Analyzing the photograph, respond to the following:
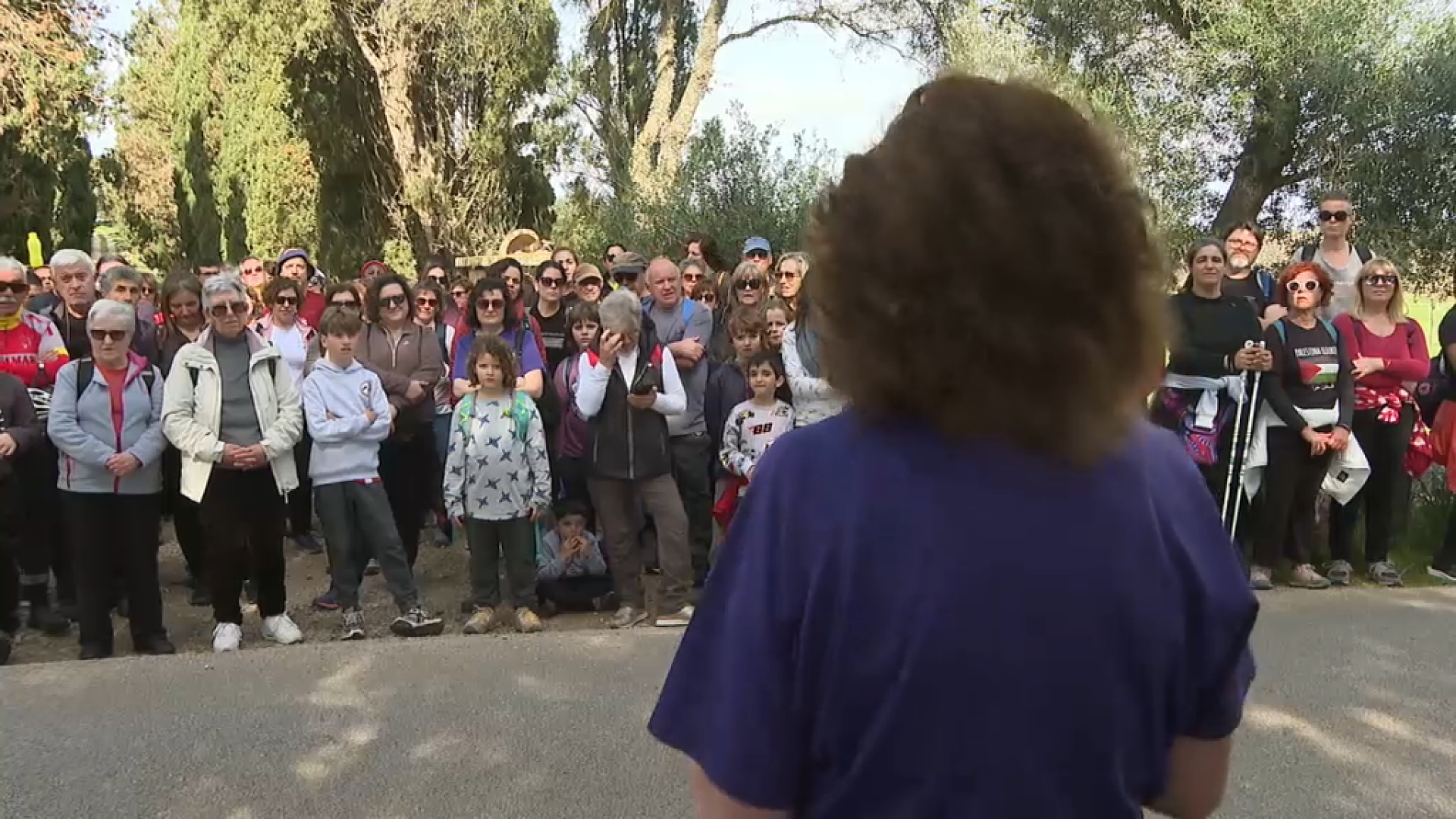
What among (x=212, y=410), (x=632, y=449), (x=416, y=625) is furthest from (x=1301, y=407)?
(x=212, y=410)

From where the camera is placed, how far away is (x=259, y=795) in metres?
3.80

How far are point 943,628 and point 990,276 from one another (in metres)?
0.37

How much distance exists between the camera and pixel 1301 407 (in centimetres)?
631

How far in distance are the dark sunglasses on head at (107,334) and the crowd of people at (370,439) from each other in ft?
0.03

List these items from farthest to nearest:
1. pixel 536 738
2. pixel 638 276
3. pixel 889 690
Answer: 1. pixel 638 276
2. pixel 536 738
3. pixel 889 690

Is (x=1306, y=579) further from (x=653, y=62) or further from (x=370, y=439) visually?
(x=653, y=62)

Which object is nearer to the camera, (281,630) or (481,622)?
(281,630)

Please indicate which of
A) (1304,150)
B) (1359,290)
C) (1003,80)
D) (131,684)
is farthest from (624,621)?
(1304,150)

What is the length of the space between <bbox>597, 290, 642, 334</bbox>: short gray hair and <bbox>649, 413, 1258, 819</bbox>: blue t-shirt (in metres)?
4.70

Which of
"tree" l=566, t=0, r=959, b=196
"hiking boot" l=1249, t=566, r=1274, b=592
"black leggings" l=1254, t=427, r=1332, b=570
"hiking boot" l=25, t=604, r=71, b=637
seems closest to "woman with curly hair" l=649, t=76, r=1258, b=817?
"hiking boot" l=1249, t=566, r=1274, b=592

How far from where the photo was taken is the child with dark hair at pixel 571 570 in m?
6.45

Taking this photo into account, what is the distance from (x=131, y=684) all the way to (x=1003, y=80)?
486cm

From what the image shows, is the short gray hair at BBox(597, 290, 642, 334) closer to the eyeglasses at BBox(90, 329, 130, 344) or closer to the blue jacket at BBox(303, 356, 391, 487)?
the blue jacket at BBox(303, 356, 391, 487)

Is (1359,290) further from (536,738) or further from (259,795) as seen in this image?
(259,795)
